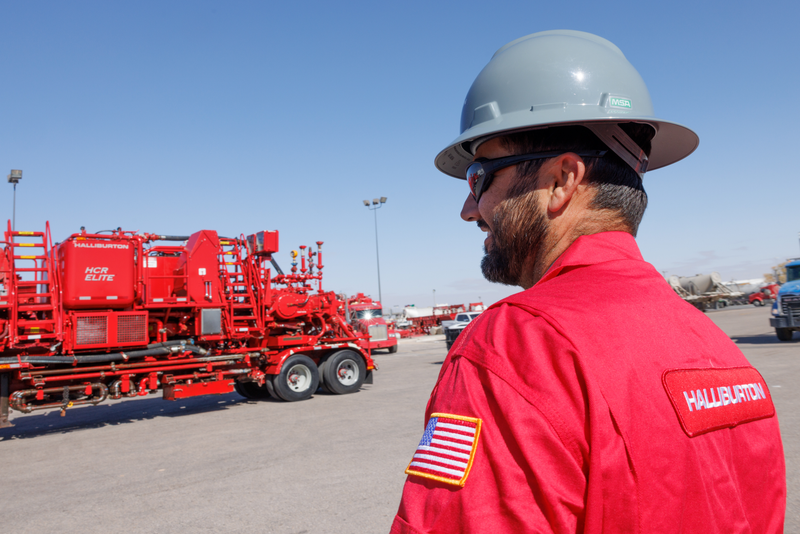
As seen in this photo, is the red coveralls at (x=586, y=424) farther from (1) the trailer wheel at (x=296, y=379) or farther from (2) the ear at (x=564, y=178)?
(1) the trailer wheel at (x=296, y=379)

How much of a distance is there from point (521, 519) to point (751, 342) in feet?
72.8

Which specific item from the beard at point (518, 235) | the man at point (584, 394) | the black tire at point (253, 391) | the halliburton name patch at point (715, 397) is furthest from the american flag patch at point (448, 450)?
the black tire at point (253, 391)

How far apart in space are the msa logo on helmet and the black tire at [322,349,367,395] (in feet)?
39.1

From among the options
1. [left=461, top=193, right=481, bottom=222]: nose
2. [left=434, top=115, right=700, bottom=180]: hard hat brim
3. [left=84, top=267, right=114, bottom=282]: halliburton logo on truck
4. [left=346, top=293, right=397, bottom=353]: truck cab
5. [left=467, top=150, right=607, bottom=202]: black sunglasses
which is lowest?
[left=346, top=293, right=397, bottom=353]: truck cab

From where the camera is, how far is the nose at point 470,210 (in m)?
1.61

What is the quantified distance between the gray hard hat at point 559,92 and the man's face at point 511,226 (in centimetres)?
10

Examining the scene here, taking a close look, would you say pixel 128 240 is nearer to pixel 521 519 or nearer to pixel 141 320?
pixel 141 320

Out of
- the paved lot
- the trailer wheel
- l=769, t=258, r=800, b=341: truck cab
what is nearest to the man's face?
the paved lot

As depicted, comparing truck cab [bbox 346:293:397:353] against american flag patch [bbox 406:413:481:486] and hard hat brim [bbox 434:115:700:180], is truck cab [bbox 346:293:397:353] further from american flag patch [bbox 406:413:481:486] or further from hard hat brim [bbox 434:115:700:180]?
american flag patch [bbox 406:413:481:486]

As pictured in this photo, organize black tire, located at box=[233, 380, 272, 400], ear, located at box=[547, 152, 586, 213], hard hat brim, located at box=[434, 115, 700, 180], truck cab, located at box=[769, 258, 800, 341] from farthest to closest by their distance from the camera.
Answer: truck cab, located at box=[769, 258, 800, 341], black tire, located at box=[233, 380, 272, 400], hard hat brim, located at box=[434, 115, 700, 180], ear, located at box=[547, 152, 586, 213]

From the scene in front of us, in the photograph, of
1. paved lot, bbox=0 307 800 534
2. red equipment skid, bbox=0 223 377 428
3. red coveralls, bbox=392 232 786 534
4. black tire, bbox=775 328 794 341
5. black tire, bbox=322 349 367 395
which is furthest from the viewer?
black tire, bbox=775 328 794 341

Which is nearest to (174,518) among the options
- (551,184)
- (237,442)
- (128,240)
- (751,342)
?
(237,442)

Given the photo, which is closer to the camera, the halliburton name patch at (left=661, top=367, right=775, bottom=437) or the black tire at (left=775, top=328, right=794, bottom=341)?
the halliburton name patch at (left=661, top=367, right=775, bottom=437)

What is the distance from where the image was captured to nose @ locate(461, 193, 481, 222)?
1612 millimetres
